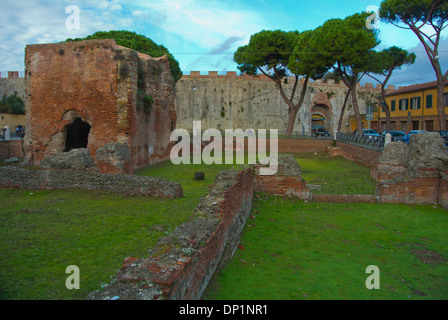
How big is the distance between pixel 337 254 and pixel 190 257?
3080 millimetres

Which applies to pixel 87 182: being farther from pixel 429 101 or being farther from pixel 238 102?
pixel 238 102

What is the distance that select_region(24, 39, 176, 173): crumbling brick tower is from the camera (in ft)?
45.7

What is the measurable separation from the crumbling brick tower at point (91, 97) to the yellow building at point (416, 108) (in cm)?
2134

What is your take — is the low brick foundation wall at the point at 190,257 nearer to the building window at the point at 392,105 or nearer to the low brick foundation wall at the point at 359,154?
the low brick foundation wall at the point at 359,154

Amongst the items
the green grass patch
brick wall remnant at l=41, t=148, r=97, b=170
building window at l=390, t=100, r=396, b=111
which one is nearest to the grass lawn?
the green grass patch

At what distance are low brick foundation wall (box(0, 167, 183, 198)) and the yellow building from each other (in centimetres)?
2394

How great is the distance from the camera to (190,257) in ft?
12.0

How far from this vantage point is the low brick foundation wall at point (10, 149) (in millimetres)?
17594

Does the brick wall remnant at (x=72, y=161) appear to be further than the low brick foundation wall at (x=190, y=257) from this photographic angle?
Yes

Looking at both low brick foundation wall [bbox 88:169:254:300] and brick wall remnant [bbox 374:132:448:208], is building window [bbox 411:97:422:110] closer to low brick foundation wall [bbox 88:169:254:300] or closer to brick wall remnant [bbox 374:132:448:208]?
brick wall remnant [bbox 374:132:448:208]

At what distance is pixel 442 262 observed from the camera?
17.6ft

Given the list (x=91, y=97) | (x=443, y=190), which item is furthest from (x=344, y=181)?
(x=91, y=97)

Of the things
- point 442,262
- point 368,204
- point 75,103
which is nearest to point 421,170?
point 368,204

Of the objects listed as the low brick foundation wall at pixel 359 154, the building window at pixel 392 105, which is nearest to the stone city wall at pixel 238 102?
the building window at pixel 392 105
